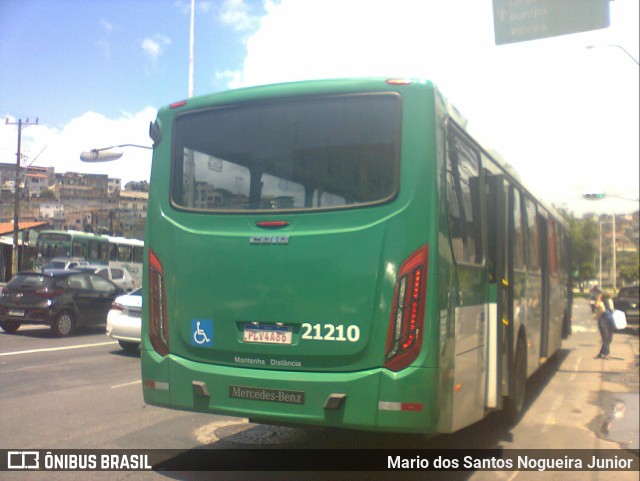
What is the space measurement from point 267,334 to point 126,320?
9.16 m

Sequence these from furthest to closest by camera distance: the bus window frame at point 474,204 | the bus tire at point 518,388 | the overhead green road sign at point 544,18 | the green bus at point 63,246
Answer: the green bus at point 63,246 < the overhead green road sign at point 544,18 < the bus tire at point 518,388 < the bus window frame at point 474,204

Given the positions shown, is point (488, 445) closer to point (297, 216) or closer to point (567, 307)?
point (297, 216)

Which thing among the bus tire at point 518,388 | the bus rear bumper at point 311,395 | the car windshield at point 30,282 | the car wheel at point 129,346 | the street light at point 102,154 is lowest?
the car wheel at point 129,346

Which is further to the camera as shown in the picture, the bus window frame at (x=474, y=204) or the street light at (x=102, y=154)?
the street light at (x=102, y=154)

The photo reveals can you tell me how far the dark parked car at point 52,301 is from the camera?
1612 centimetres

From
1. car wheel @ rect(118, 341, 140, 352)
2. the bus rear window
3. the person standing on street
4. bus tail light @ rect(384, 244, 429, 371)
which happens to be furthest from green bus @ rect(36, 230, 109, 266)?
bus tail light @ rect(384, 244, 429, 371)

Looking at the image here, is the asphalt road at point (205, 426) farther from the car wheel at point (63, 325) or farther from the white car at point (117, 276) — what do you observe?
the white car at point (117, 276)

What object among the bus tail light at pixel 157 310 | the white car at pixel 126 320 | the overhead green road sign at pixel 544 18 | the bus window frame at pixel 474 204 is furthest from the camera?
the white car at pixel 126 320

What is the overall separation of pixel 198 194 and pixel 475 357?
2.87m

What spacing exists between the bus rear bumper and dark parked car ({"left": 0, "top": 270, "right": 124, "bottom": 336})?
1199cm

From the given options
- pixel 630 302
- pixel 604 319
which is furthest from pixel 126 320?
pixel 630 302

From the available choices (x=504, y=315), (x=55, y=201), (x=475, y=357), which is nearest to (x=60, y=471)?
(x=475, y=357)

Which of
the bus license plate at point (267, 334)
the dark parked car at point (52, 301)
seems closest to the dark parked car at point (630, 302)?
the dark parked car at point (52, 301)

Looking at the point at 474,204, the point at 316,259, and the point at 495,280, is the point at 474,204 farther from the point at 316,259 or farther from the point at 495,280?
the point at 316,259
